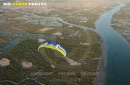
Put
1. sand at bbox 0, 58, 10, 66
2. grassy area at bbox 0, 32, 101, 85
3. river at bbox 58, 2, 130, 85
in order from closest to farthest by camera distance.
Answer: grassy area at bbox 0, 32, 101, 85
river at bbox 58, 2, 130, 85
sand at bbox 0, 58, 10, 66

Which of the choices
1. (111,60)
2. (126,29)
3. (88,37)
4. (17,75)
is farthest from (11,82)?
(126,29)

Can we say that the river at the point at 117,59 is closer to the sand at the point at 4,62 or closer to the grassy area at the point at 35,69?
the grassy area at the point at 35,69

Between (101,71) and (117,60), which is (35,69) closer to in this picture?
(101,71)

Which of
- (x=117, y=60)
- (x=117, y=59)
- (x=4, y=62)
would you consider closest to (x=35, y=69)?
(x=4, y=62)

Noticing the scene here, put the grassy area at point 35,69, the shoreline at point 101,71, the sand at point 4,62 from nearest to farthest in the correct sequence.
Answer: the shoreline at point 101,71 → the grassy area at point 35,69 → the sand at point 4,62

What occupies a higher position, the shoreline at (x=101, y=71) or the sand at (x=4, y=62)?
the sand at (x=4, y=62)

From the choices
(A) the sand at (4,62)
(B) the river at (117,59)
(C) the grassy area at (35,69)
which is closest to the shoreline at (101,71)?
(B) the river at (117,59)

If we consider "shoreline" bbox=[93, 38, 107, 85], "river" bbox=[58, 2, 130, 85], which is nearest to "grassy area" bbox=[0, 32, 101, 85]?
"shoreline" bbox=[93, 38, 107, 85]

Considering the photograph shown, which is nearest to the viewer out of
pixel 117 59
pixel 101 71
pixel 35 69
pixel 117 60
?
pixel 35 69

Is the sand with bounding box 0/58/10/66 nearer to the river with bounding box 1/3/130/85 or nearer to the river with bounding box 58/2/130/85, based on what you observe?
the river with bounding box 58/2/130/85

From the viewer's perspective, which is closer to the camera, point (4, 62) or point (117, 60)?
point (4, 62)

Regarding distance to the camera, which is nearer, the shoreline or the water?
the shoreline

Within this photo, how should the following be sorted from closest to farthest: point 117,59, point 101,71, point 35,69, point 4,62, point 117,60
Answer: point 35,69, point 101,71, point 4,62, point 117,60, point 117,59
